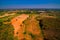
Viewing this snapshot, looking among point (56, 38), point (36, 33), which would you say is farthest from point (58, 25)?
point (36, 33)

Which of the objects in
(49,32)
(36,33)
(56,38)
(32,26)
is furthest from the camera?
(32,26)

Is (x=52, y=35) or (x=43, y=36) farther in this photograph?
(x=43, y=36)

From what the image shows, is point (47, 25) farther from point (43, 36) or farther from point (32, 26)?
point (32, 26)

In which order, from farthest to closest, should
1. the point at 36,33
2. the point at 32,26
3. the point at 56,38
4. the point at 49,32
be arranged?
the point at 32,26, the point at 36,33, the point at 49,32, the point at 56,38

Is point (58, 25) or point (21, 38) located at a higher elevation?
point (58, 25)

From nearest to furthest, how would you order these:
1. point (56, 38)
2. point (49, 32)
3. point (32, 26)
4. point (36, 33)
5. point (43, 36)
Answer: point (56, 38), point (49, 32), point (43, 36), point (36, 33), point (32, 26)

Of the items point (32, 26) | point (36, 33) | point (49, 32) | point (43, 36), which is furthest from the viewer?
point (32, 26)

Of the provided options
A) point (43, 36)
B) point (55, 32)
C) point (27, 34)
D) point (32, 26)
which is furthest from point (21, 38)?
point (32, 26)

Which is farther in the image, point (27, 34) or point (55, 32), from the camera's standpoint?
point (27, 34)

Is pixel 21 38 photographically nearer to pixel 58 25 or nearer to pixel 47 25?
pixel 47 25
